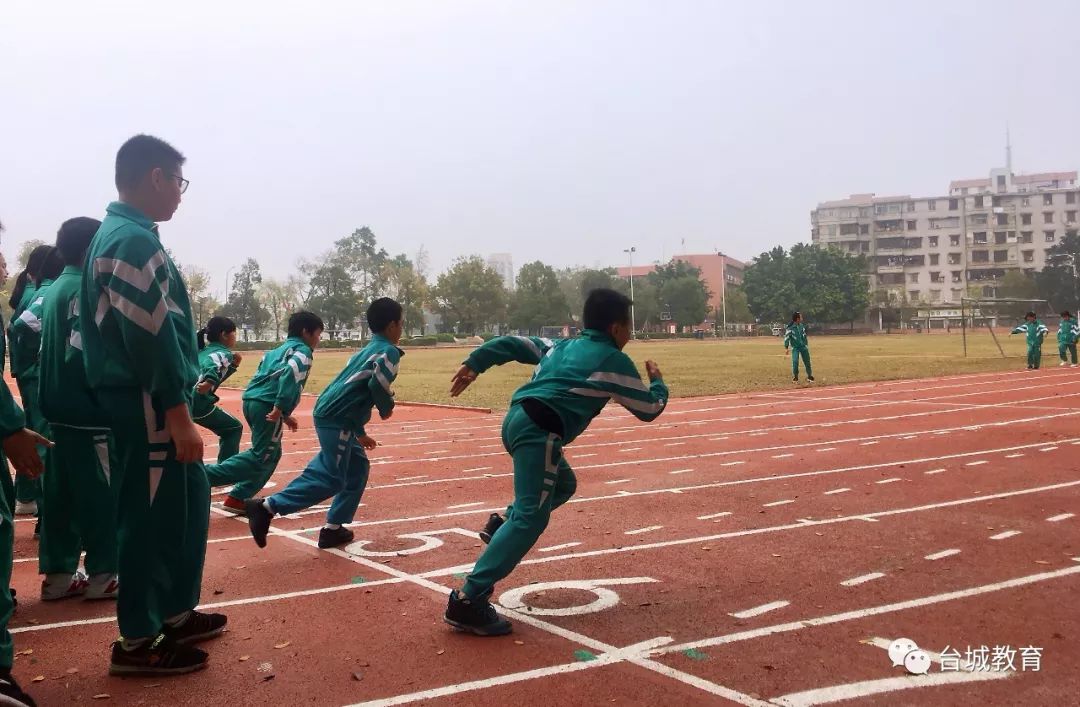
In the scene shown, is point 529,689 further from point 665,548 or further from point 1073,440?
point 1073,440

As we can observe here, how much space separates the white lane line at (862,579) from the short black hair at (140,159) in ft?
13.2

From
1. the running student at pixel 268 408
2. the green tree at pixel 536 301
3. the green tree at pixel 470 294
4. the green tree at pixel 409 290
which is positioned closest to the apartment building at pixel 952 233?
the green tree at pixel 536 301

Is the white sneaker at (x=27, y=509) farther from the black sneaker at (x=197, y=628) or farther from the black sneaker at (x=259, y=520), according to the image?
the black sneaker at (x=197, y=628)

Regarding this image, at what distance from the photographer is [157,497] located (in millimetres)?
3533

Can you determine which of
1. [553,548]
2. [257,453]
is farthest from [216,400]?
[553,548]

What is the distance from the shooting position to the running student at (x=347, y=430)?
5.70 m

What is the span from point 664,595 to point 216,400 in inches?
172

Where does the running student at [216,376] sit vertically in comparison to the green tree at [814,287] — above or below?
below

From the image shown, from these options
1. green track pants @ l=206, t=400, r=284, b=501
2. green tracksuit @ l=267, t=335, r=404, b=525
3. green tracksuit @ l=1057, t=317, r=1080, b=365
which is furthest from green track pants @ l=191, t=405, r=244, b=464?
green tracksuit @ l=1057, t=317, r=1080, b=365

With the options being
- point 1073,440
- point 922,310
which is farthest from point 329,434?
point 922,310

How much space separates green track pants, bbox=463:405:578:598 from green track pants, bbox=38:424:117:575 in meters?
2.05

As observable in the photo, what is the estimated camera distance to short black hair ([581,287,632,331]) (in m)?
4.34

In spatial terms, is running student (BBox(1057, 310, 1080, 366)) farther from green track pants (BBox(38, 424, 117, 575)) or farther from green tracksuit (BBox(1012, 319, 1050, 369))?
green track pants (BBox(38, 424, 117, 575))

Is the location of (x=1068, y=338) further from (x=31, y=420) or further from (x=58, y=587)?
(x=58, y=587)
